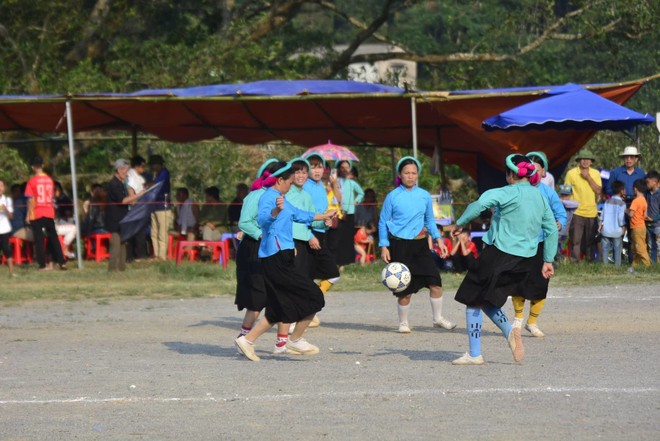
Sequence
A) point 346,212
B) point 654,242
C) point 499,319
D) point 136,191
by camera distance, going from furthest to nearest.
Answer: point 136,191
point 654,242
point 346,212
point 499,319

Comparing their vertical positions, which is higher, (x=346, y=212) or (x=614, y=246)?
(x=346, y=212)

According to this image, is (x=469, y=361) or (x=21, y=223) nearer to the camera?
(x=469, y=361)

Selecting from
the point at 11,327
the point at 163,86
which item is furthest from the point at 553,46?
the point at 11,327

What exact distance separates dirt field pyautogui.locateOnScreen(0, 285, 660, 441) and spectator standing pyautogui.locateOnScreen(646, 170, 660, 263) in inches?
163

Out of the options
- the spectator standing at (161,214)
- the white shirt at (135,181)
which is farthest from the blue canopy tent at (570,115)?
the white shirt at (135,181)

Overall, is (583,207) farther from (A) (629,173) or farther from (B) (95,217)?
(B) (95,217)

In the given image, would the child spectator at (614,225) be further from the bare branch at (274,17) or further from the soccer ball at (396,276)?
the bare branch at (274,17)

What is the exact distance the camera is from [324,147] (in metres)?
20.5

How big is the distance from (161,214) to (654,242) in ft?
25.4

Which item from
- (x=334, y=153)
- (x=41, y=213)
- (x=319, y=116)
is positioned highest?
(x=319, y=116)

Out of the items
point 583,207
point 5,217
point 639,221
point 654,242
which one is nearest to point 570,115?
point 639,221

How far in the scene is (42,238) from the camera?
2027cm

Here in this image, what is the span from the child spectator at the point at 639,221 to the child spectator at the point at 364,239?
4.27 meters

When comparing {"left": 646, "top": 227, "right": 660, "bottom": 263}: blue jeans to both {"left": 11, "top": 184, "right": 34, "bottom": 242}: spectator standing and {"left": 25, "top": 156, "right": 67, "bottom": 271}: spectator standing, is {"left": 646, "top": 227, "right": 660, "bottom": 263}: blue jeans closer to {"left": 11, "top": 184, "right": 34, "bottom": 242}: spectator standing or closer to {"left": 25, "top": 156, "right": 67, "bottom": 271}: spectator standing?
{"left": 25, "top": 156, "right": 67, "bottom": 271}: spectator standing
